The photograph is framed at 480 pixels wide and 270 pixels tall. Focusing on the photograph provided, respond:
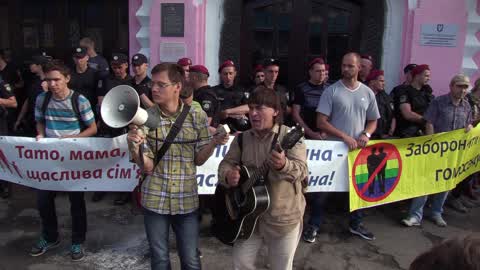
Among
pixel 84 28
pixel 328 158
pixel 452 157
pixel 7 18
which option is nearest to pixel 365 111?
pixel 328 158

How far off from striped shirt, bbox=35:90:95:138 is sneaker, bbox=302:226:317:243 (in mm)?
2425

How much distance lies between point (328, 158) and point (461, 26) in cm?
319

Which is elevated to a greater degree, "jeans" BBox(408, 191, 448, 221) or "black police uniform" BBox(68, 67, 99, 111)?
"black police uniform" BBox(68, 67, 99, 111)

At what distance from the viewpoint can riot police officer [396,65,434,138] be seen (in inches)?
220

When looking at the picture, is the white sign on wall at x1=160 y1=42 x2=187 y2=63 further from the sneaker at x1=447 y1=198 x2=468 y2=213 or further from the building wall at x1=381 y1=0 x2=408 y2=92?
the sneaker at x1=447 y1=198 x2=468 y2=213

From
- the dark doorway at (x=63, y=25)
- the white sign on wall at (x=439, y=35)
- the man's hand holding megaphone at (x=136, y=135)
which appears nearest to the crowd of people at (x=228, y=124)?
the man's hand holding megaphone at (x=136, y=135)

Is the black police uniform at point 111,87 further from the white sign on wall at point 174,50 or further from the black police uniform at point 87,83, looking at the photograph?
the white sign on wall at point 174,50

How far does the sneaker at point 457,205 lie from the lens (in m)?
5.89

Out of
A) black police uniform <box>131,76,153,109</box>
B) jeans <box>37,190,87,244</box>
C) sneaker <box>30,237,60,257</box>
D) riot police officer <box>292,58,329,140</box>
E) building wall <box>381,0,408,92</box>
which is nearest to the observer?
jeans <box>37,190,87,244</box>

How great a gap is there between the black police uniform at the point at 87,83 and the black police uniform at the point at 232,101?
62.6 inches

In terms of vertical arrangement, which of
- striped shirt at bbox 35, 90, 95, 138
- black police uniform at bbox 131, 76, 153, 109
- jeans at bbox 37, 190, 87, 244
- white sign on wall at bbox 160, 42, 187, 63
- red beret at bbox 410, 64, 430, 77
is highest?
white sign on wall at bbox 160, 42, 187, 63

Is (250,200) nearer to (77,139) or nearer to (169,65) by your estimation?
(169,65)

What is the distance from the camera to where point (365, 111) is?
4602 millimetres

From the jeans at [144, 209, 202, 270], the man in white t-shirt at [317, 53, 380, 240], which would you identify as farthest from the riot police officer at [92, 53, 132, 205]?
the jeans at [144, 209, 202, 270]
